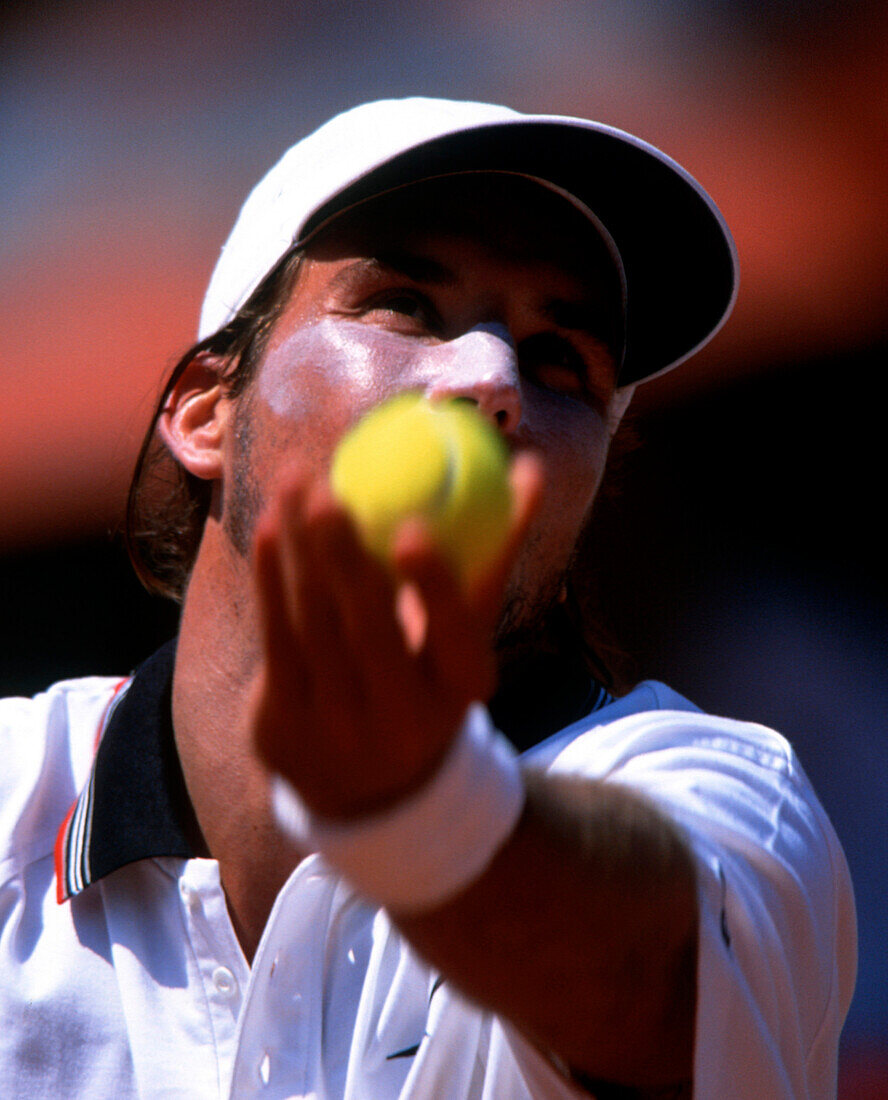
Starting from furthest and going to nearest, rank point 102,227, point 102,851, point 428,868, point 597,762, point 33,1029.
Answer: point 102,227
point 102,851
point 33,1029
point 597,762
point 428,868

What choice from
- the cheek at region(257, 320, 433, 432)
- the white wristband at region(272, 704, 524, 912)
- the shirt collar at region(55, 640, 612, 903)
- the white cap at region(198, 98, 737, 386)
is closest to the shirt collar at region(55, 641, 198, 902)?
the shirt collar at region(55, 640, 612, 903)

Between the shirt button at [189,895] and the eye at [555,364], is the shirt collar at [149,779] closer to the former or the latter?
the shirt button at [189,895]

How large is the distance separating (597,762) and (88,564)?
3.03 m

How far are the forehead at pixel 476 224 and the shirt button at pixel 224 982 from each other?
1.04 metres

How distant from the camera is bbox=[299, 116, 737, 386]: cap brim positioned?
1.68 m

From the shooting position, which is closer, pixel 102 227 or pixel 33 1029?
pixel 33 1029

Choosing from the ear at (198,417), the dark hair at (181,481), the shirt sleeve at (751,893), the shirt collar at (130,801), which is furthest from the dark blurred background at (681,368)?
the shirt sleeve at (751,893)

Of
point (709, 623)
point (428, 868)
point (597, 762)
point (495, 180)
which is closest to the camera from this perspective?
point (428, 868)

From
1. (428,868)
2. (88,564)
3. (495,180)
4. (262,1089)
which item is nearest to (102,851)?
(262,1089)

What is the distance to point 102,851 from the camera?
4.84 ft

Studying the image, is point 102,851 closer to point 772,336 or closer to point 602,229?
point 602,229

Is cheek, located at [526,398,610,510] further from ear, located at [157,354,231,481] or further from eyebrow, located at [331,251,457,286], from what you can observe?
ear, located at [157,354,231,481]

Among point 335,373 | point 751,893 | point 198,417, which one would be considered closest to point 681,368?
point 198,417

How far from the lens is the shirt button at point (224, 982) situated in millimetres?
1394
